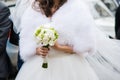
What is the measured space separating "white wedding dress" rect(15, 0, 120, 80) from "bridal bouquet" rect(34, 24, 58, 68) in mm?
111

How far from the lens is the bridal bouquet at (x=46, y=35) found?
3664 millimetres

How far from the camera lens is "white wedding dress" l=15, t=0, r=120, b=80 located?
381cm

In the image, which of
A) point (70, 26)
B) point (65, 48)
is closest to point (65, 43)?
point (65, 48)

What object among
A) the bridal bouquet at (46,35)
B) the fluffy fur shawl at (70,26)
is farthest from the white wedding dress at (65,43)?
the bridal bouquet at (46,35)

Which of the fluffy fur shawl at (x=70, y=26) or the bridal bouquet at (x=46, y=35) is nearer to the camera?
the bridal bouquet at (x=46, y=35)

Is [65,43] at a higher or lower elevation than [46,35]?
lower

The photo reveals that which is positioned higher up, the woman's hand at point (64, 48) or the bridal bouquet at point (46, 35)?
the bridal bouquet at point (46, 35)

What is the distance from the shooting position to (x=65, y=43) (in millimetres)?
3828

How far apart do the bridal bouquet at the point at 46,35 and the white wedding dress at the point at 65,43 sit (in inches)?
4.4

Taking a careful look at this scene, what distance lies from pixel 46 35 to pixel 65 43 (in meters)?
0.24

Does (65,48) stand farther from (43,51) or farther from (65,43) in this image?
(43,51)

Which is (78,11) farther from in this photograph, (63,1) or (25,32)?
(25,32)

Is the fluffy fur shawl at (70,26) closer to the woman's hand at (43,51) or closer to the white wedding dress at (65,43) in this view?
the white wedding dress at (65,43)

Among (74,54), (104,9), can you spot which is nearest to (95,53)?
(74,54)
